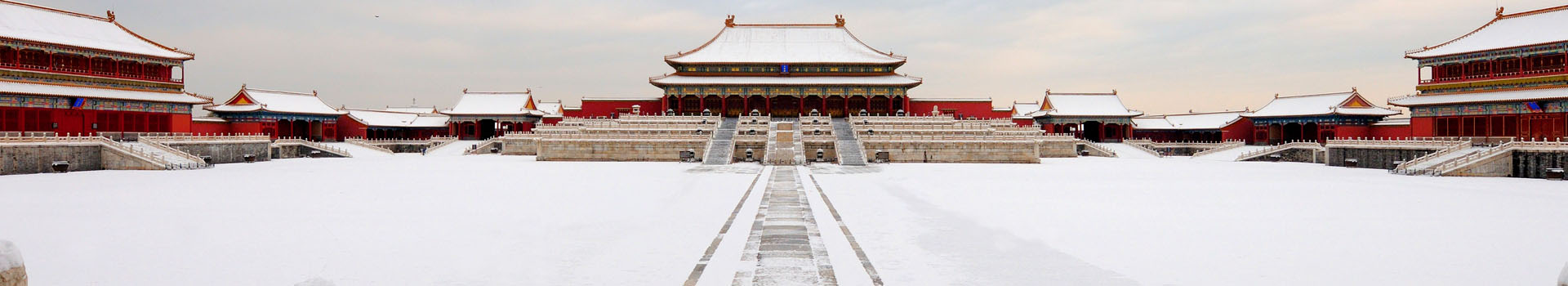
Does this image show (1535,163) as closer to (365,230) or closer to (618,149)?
(618,149)

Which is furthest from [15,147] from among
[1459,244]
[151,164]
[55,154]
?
[1459,244]

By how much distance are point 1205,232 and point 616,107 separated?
55.1 meters

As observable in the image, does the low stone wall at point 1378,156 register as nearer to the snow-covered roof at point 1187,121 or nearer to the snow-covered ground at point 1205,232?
the snow-covered ground at point 1205,232

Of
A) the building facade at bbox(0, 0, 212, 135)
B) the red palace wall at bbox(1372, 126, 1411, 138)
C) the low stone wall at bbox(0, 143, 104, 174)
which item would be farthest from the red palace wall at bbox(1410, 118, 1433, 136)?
the building facade at bbox(0, 0, 212, 135)

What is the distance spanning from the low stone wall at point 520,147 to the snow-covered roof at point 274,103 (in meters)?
21.9

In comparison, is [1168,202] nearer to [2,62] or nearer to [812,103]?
[812,103]

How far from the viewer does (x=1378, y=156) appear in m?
36.1

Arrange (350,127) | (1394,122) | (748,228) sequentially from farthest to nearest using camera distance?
(350,127) → (1394,122) → (748,228)

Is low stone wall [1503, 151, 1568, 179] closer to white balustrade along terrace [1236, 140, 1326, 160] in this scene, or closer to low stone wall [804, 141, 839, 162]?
white balustrade along terrace [1236, 140, 1326, 160]

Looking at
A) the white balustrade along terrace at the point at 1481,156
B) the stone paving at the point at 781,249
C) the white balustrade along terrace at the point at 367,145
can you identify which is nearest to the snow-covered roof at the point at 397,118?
the white balustrade along terrace at the point at 367,145

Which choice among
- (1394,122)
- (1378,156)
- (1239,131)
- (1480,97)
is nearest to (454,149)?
(1378,156)

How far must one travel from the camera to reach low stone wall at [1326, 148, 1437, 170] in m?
34.9

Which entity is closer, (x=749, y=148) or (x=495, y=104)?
(x=749, y=148)

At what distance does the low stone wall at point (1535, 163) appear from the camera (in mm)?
28609
